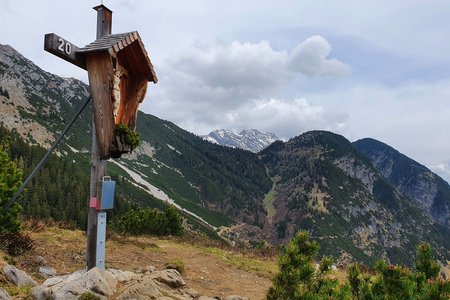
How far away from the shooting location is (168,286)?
360 inches

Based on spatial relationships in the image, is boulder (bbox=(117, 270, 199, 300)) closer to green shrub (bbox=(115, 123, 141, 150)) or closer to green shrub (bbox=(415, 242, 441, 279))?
green shrub (bbox=(115, 123, 141, 150))

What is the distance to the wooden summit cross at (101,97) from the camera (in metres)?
8.87

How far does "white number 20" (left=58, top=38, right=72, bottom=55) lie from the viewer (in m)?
8.70

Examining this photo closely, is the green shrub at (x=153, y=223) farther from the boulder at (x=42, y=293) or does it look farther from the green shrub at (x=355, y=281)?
the green shrub at (x=355, y=281)

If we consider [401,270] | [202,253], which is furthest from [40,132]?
[401,270]

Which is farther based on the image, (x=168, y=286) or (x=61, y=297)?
(x=168, y=286)

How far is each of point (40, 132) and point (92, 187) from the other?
685 ft

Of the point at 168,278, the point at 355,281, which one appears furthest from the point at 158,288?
the point at 355,281

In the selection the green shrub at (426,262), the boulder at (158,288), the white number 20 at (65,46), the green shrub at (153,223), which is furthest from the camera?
the green shrub at (153,223)

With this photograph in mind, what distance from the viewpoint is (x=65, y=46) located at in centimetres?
882

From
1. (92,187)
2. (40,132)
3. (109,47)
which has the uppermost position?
(40,132)

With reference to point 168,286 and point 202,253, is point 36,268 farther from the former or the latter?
point 202,253

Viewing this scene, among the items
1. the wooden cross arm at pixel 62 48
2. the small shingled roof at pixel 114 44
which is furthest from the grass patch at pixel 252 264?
the wooden cross arm at pixel 62 48

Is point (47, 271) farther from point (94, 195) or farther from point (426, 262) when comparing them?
point (426, 262)
